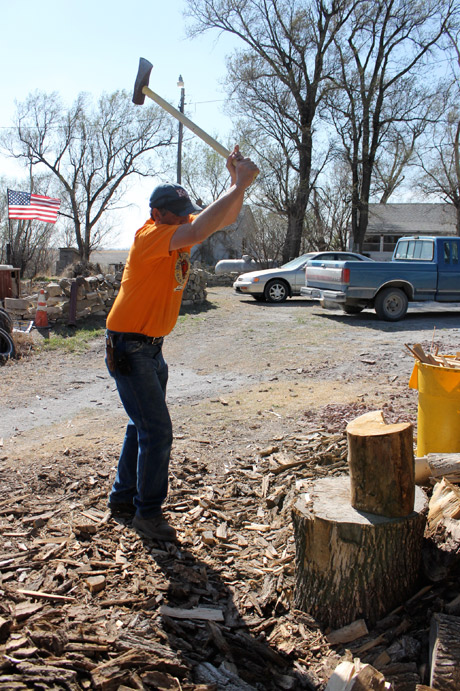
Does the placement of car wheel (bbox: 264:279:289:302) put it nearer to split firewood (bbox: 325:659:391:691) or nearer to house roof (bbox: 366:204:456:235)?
split firewood (bbox: 325:659:391:691)

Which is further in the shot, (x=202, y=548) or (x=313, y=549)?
(x=202, y=548)

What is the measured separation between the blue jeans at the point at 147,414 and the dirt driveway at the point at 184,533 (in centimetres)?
30

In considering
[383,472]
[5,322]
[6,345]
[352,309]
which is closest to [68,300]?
[5,322]

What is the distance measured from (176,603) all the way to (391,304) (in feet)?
35.4

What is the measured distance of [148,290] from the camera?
3207 mm

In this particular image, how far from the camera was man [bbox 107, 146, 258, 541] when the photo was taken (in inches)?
124

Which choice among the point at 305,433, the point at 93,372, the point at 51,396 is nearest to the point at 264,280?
the point at 93,372

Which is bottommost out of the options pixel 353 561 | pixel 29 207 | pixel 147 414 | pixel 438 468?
pixel 353 561

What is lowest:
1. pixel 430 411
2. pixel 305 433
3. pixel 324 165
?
pixel 305 433

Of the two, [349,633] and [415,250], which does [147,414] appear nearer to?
[349,633]

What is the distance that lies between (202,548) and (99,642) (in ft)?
3.22

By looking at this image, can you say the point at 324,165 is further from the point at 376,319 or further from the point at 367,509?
the point at 367,509

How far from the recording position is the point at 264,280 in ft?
55.7

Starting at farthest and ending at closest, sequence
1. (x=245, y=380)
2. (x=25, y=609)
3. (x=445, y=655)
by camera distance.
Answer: (x=245, y=380), (x=25, y=609), (x=445, y=655)
